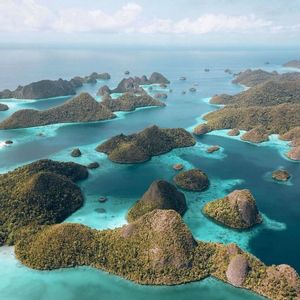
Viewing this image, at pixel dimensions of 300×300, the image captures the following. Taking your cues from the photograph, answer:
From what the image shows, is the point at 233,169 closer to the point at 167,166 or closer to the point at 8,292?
the point at 167,166

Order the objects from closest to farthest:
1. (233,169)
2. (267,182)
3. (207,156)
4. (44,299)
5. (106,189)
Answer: (44,299) < (106,189) < (267,182) < (233,169) < (207,156)

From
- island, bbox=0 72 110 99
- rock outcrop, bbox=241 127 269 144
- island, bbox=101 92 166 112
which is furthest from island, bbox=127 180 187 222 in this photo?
island, bbox=0 72 110 99

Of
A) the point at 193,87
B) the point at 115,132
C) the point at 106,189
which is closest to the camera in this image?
the point at 106,189

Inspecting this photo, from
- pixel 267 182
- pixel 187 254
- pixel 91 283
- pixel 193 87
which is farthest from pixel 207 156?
pixel 193 87

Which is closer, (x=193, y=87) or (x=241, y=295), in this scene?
(x=241, y=295)

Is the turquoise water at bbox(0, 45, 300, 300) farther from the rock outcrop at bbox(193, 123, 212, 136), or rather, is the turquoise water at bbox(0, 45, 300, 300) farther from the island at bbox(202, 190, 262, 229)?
the rock outcrop at bbox(193, 123, 212, 136)

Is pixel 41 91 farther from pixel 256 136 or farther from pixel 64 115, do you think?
pixel 256 136
